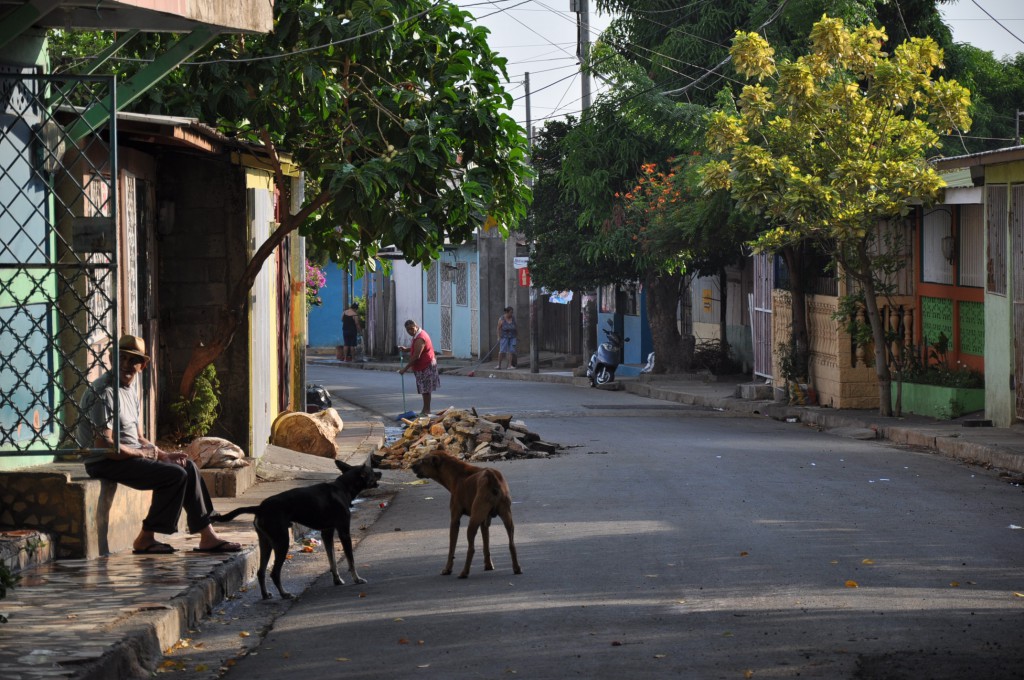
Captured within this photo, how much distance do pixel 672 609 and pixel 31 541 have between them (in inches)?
167

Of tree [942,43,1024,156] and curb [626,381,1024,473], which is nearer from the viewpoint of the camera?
curb [626,381,1024,473]

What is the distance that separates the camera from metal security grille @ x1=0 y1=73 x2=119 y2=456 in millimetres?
9008

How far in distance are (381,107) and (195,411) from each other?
144 inches

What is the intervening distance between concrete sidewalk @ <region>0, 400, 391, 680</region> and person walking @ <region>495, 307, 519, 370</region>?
88.4 ft

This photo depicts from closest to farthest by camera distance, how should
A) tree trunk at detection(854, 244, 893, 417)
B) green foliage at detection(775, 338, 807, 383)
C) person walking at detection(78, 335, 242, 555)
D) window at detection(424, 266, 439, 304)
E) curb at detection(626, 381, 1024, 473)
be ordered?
person walking at detection(78, 335, 242, 555), curb at detection(626, 381, 1024, 473), tree trunk at detection(854, 244, 893, 417), green foliage at detection(775, 338, 807, 383), window at detection(424, 266, 439, 304)

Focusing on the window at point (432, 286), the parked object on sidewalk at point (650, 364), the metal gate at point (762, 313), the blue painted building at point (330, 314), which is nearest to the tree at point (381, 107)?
the metal gate at point (762, 313)

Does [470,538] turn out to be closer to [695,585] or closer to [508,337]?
[695,585]

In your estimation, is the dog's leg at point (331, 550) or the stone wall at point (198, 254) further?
the stone wall at point (198, 254)

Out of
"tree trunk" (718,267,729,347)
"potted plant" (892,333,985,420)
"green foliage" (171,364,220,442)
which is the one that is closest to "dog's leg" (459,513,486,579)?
"green foliage" (171,364,220,442)

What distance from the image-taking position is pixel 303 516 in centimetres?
866

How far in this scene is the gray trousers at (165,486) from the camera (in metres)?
9.23

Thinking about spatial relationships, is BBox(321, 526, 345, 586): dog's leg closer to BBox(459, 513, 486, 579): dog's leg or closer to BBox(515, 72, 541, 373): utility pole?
BBox(459, 513, 486, 579): dog's leg

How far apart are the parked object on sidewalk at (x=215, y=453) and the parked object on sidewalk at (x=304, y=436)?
136 inches

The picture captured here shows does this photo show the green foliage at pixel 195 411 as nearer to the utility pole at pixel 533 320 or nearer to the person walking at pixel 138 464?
the person walking at pixel 138 464
